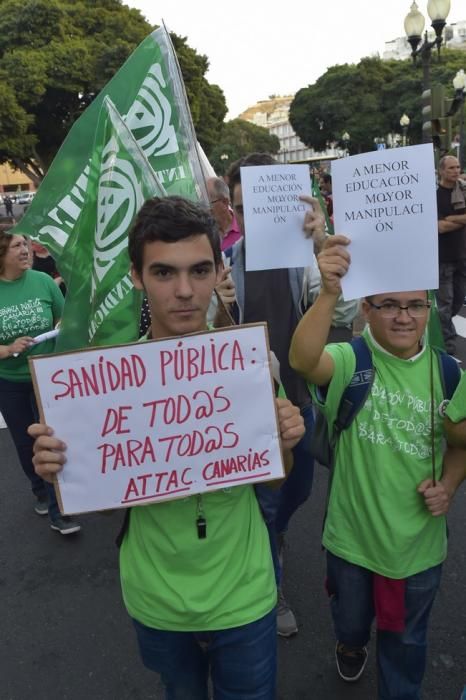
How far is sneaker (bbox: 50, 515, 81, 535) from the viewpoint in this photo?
11.3 ft

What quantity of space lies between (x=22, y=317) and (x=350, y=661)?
8.03 ft

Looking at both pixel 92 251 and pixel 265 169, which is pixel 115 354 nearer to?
pixel 92 251

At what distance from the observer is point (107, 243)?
205cm

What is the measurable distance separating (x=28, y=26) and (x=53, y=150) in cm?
567

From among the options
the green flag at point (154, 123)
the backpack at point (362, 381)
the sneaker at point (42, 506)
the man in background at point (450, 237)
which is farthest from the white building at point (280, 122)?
the backpack at point (362, 381)

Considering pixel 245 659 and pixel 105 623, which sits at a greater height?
pixel 245 659

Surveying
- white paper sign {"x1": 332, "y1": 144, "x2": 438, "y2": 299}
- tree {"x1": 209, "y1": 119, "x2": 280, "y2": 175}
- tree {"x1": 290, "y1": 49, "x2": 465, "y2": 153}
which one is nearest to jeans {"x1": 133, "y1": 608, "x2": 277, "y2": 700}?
white paper sign {"x1": 332, "y1": 144, "x2": 438, "y2": 299}

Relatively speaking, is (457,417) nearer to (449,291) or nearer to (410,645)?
(410,645)

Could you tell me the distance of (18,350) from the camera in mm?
3135

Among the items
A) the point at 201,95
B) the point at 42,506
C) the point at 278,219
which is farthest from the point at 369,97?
the point at 278,219

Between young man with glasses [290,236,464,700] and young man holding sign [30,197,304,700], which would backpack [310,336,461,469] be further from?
young man holding sign [30,197,304,700]

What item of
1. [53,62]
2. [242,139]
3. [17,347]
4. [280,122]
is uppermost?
[280,122]

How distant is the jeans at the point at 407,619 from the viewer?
5.97ft

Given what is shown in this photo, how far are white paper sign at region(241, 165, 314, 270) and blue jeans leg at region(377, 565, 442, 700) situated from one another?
114 centimetres
